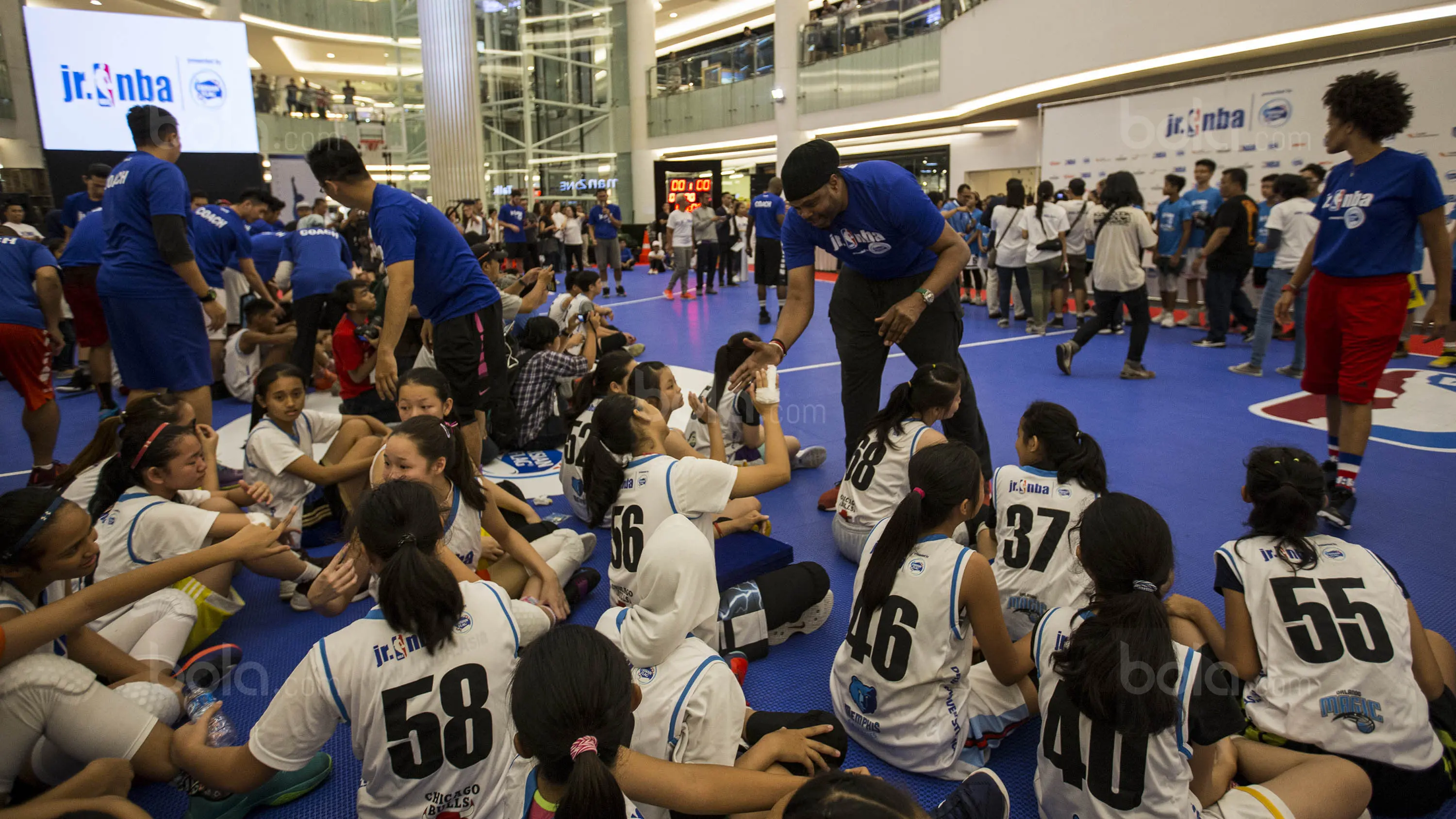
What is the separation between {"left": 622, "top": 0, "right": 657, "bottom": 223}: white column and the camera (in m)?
21.9

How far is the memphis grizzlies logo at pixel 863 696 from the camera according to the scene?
207 centimetres

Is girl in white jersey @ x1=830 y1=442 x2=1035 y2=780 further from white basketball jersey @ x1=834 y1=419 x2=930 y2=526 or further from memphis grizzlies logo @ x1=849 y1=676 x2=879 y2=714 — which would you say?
white basketball jersey @ x1=834 y1=419 x2=930 y2=526

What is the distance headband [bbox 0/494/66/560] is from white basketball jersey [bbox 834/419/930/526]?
2431 millimetres

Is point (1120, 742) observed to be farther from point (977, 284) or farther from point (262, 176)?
point (262, 176)

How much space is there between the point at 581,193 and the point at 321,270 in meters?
16.9

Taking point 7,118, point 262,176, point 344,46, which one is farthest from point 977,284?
point 344,46

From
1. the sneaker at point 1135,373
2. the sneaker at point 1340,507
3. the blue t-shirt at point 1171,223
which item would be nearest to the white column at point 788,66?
the blue t-shirt at point 1171,223

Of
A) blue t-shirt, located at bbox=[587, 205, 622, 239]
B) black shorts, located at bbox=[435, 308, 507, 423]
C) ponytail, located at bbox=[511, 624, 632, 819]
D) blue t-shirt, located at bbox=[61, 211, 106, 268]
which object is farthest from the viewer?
blue t-shirt, located at bbox=[587, 205, 622, 239]

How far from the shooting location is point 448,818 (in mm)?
1707

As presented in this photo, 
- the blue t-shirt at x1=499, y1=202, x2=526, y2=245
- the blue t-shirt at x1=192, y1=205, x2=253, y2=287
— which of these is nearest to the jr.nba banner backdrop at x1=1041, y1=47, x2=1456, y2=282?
the blue t-shirt at x1=499, y1=202, x2=526, y2=245

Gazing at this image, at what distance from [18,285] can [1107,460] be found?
6.04m

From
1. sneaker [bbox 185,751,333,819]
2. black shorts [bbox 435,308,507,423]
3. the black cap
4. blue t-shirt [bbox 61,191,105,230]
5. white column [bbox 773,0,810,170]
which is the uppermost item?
white column [bbox 773,0,810,170]

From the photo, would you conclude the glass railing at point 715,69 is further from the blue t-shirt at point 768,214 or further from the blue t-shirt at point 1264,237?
the blue t-shirt at point 1264,237

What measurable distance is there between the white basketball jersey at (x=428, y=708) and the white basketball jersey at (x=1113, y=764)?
3.88ft
